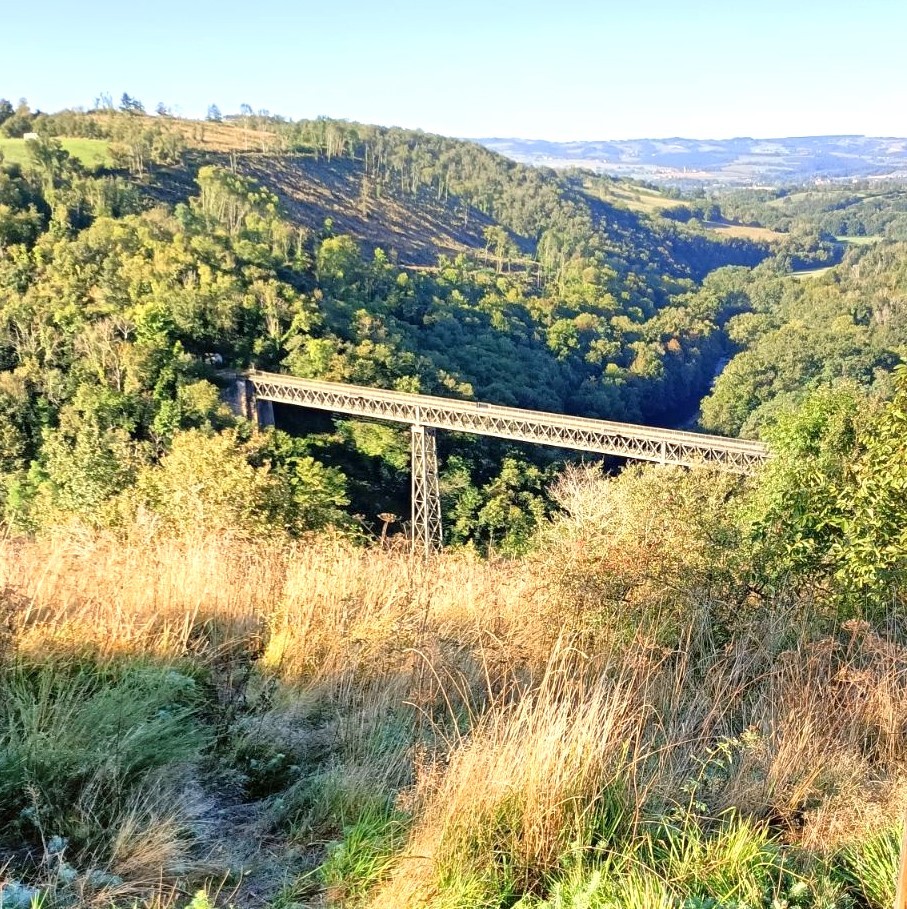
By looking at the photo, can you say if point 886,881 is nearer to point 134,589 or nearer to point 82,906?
point 82,906

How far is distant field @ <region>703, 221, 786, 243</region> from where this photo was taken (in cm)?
12925

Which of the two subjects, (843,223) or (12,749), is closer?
(12,749)

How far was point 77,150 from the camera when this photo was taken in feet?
189

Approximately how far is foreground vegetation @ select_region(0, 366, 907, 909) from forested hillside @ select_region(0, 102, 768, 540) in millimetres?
7558

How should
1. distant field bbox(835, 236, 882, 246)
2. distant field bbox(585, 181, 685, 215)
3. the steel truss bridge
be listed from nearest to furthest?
the steel truss bridge → distant field bbox(835, 236, 882, 246) → distant field bbox(585, 181, 685, 215)

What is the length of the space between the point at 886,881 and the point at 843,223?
555 ft

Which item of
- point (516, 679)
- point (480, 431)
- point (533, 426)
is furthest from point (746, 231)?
point (516, 679)

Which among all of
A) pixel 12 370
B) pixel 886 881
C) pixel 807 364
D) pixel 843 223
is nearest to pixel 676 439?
pixel 886 881

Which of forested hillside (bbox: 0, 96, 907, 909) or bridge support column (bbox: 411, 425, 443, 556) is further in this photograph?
bridge support column (bbox: 411, 425, 443, 556)

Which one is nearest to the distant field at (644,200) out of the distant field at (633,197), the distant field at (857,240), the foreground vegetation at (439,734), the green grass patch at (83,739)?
the distant field at (633,197)

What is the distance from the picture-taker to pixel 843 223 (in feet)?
479

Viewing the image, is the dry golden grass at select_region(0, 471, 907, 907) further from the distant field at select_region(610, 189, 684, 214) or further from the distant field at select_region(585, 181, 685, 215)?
the distant field at select_region(610, 189, 684, 214)

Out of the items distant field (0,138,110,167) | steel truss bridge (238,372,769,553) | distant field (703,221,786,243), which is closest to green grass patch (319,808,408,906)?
steel truss bridge (238,372,769,553)

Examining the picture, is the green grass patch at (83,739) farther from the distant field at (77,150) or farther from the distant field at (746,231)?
the distant field at (746,231)
